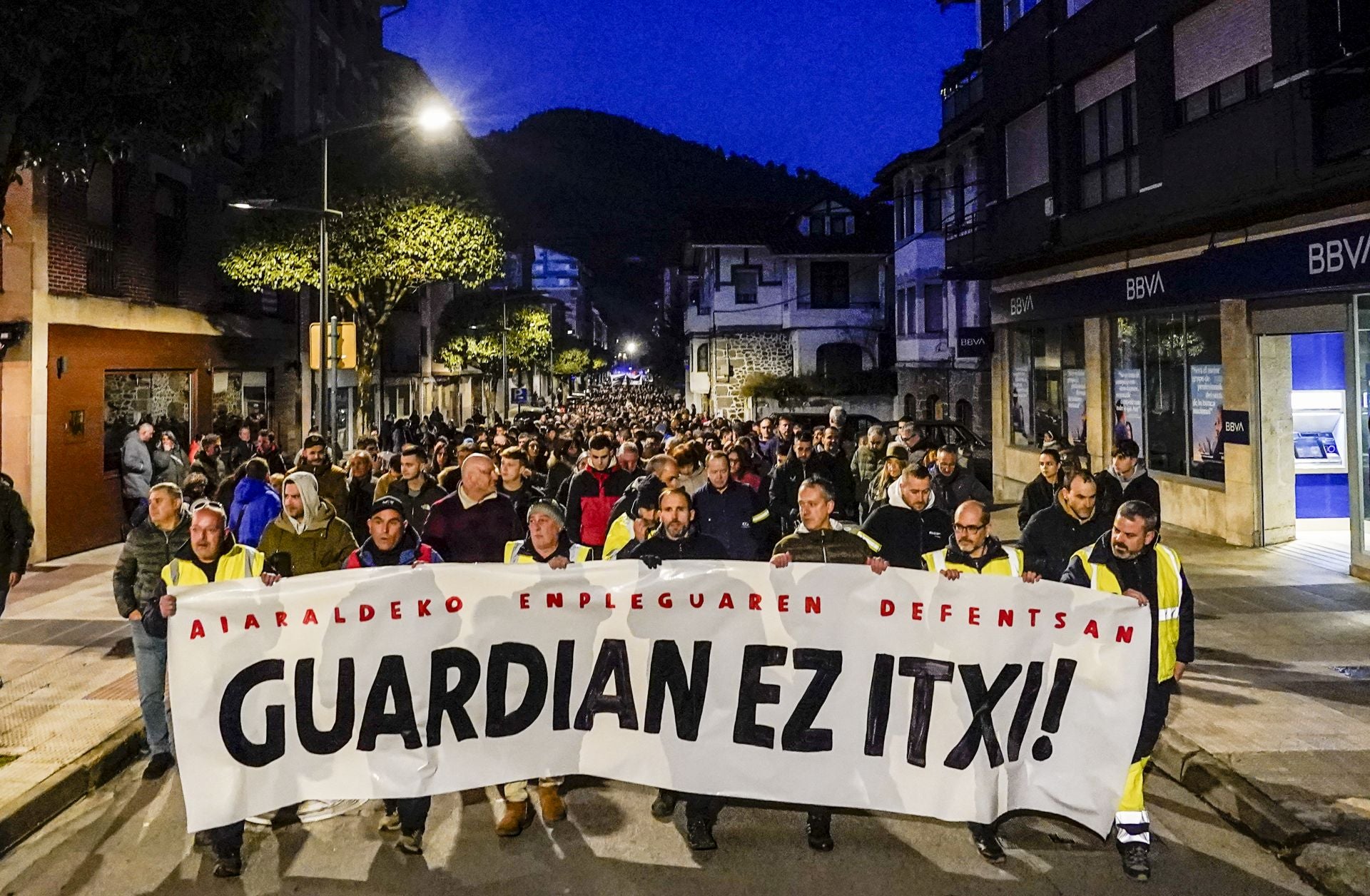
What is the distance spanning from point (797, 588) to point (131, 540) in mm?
4203

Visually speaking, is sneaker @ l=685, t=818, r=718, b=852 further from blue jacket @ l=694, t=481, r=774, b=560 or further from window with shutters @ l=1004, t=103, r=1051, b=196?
window with shutters @ l=1004, t=103, r=1051, b=196

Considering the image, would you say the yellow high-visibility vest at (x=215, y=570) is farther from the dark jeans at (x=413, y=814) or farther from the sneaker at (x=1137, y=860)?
the sneaker at (x=1137, y=860)

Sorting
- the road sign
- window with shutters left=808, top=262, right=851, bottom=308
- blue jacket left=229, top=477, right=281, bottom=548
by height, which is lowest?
blue jacket left=229, top=477, right=281, bottom=548

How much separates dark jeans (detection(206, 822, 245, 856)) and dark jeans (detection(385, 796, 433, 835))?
2.62 feet

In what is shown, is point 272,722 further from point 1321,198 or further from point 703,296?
point 703,296

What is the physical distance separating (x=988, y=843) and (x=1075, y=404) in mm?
16388

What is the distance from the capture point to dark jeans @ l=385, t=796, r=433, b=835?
5754 mm

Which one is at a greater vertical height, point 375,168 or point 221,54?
point 375,168

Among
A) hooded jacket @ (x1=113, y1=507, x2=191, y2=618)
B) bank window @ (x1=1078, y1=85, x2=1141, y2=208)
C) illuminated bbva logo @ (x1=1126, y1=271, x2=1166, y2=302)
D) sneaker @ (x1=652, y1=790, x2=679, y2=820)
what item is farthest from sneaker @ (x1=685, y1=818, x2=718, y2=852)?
bank window @ (x1=1078, y1=85, x2=1141, y2=208)

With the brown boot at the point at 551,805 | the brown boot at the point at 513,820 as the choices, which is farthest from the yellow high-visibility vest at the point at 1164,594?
the brown boot at the point at 513,820

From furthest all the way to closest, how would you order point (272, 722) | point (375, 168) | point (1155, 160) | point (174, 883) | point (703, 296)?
point (703, 296)
point (375, 168)
point (1155, 160)
point (272, 722)
point (174, 883)

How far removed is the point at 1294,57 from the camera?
13289mm

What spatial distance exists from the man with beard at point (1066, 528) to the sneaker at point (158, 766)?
5786mm

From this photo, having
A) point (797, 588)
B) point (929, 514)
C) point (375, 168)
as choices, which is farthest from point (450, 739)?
point (375, 168)
